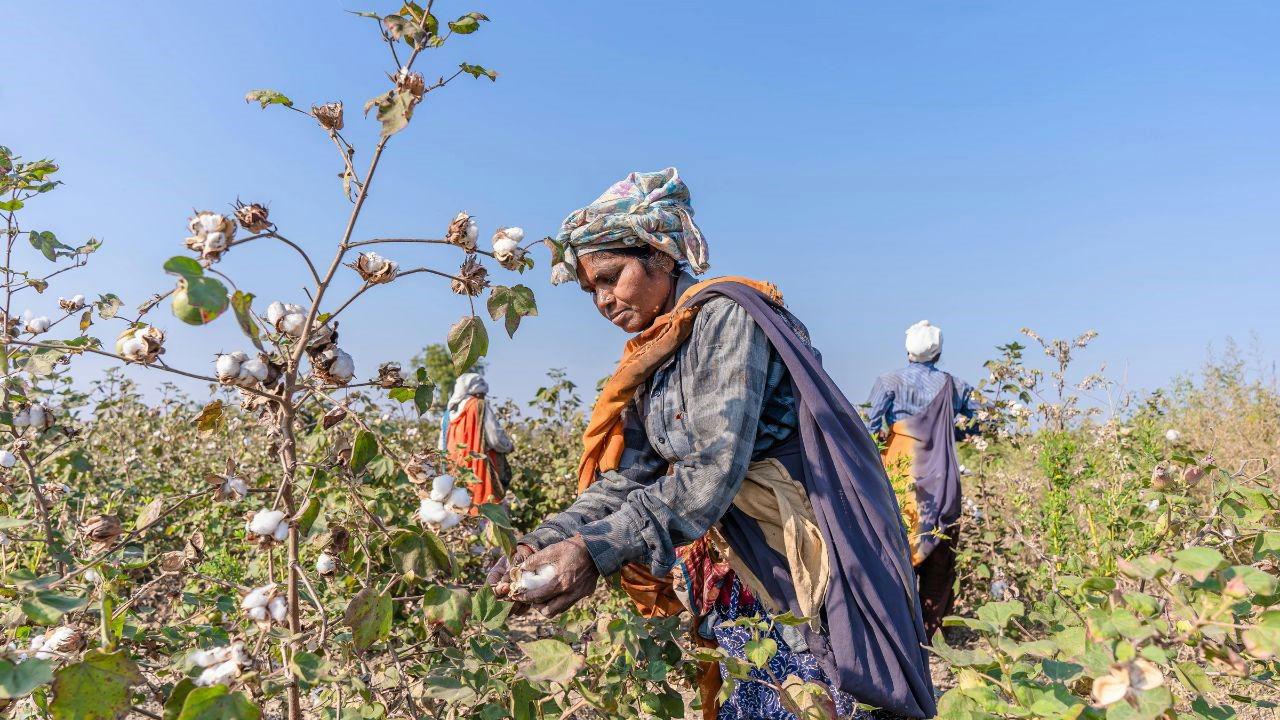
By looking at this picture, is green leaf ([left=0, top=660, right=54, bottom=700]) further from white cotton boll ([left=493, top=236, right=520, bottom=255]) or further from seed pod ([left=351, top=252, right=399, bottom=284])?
white cotton boll ([left=493, top=236, right=520, bottom=255])

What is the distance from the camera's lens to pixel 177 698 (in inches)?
35.4

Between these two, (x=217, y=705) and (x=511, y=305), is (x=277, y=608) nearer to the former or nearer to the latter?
(x=217, y=705)

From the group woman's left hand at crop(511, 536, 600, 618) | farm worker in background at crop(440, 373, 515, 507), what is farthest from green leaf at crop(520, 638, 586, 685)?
farm worker in background at crop(440, 373, 515, 507)

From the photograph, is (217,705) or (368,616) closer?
(217,705)

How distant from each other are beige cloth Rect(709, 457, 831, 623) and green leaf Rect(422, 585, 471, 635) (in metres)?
0.63

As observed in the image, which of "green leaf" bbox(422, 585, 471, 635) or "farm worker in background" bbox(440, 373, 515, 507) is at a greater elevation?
"farm worker in background" bbox(440, 373, 515, 507)

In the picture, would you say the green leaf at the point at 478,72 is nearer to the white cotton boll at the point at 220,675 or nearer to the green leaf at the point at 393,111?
the green leaf at the point at 393,111

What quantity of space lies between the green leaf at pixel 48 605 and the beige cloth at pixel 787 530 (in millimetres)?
1042

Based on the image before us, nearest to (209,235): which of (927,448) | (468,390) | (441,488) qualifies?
(441,488)

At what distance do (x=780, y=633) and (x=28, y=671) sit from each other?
119 cm

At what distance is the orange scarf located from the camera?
5.05 feet

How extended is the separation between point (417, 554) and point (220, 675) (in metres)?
0.28

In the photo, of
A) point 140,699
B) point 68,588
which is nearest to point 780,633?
Result: point 140,699

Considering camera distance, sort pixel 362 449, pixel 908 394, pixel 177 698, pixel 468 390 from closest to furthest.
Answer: pixel 177 698
pixel 362 449
pixel 908 394
pixel 468 390
